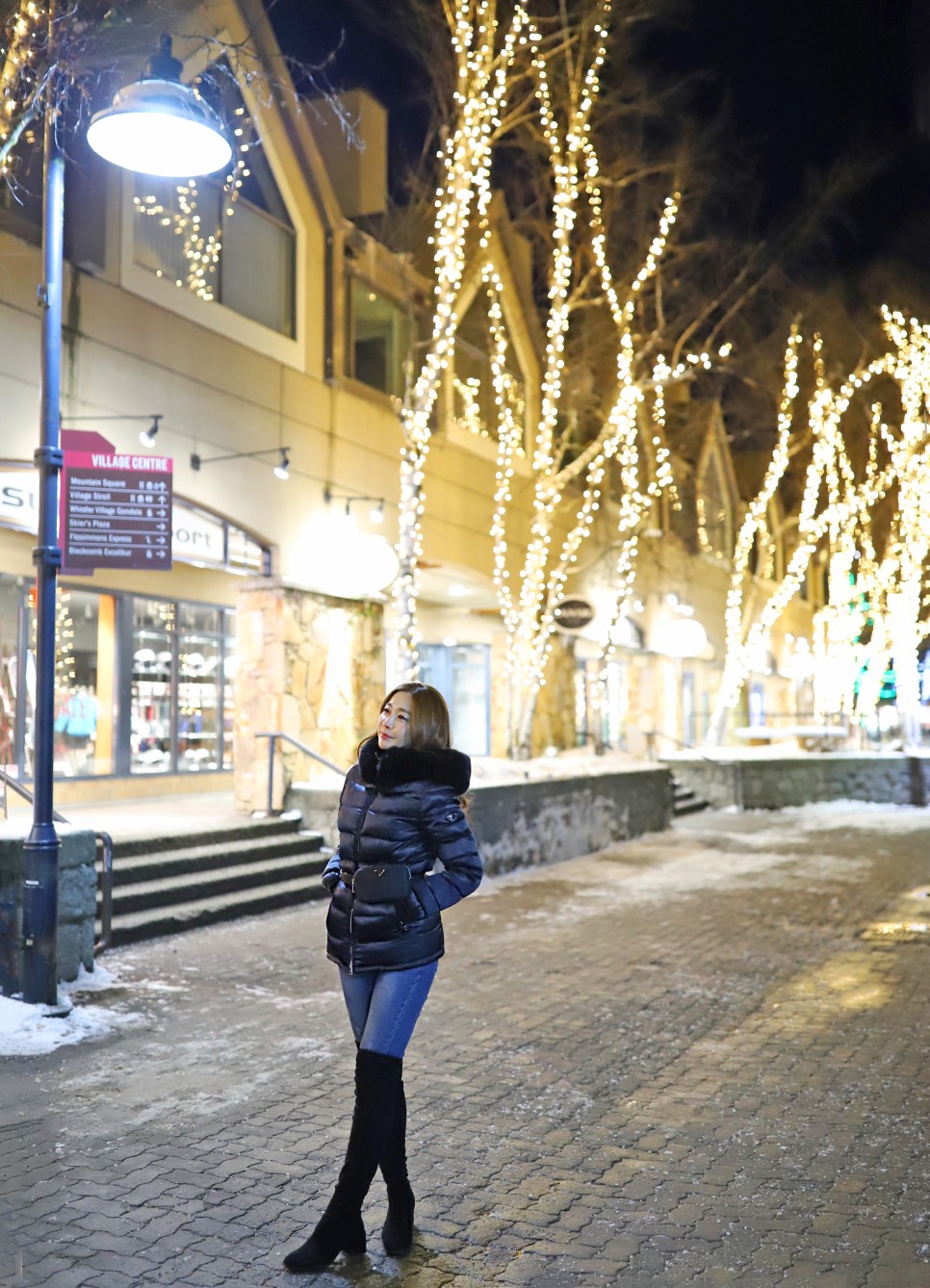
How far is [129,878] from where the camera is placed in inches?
399

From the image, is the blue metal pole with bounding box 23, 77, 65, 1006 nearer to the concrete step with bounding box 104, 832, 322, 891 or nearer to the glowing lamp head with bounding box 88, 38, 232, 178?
the glowing lamp head with bounding box 88, 38, 232, 178

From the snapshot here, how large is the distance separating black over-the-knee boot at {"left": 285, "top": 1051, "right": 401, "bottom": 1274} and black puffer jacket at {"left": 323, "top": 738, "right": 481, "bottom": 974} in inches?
14.1

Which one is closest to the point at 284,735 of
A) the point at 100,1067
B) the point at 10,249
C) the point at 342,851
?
the point at 10,249

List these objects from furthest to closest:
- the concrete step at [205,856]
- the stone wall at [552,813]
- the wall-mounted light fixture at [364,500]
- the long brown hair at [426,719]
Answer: the wall-mounted light fixture at [364,500] → the stone wall at [552,813] → the concrete step at [205,856] → the long brown hair at [426,719]

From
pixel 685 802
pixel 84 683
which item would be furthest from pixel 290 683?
pixel 685 802

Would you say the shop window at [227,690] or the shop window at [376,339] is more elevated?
the shop window at [376,339]

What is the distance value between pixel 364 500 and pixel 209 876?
21.2 feet

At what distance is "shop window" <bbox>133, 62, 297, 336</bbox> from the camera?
13.0 meters

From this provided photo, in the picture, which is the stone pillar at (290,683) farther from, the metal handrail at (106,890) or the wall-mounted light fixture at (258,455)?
the metal handrail at (106,890)

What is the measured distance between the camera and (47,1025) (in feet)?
22.1

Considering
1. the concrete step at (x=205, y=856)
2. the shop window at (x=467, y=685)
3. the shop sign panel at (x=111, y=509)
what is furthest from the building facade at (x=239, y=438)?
the shop window at (x=467, y=685)

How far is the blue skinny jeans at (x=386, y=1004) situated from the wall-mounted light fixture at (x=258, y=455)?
31.9 ft

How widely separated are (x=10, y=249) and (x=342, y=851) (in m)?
8.55

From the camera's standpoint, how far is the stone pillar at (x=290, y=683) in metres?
13.8
